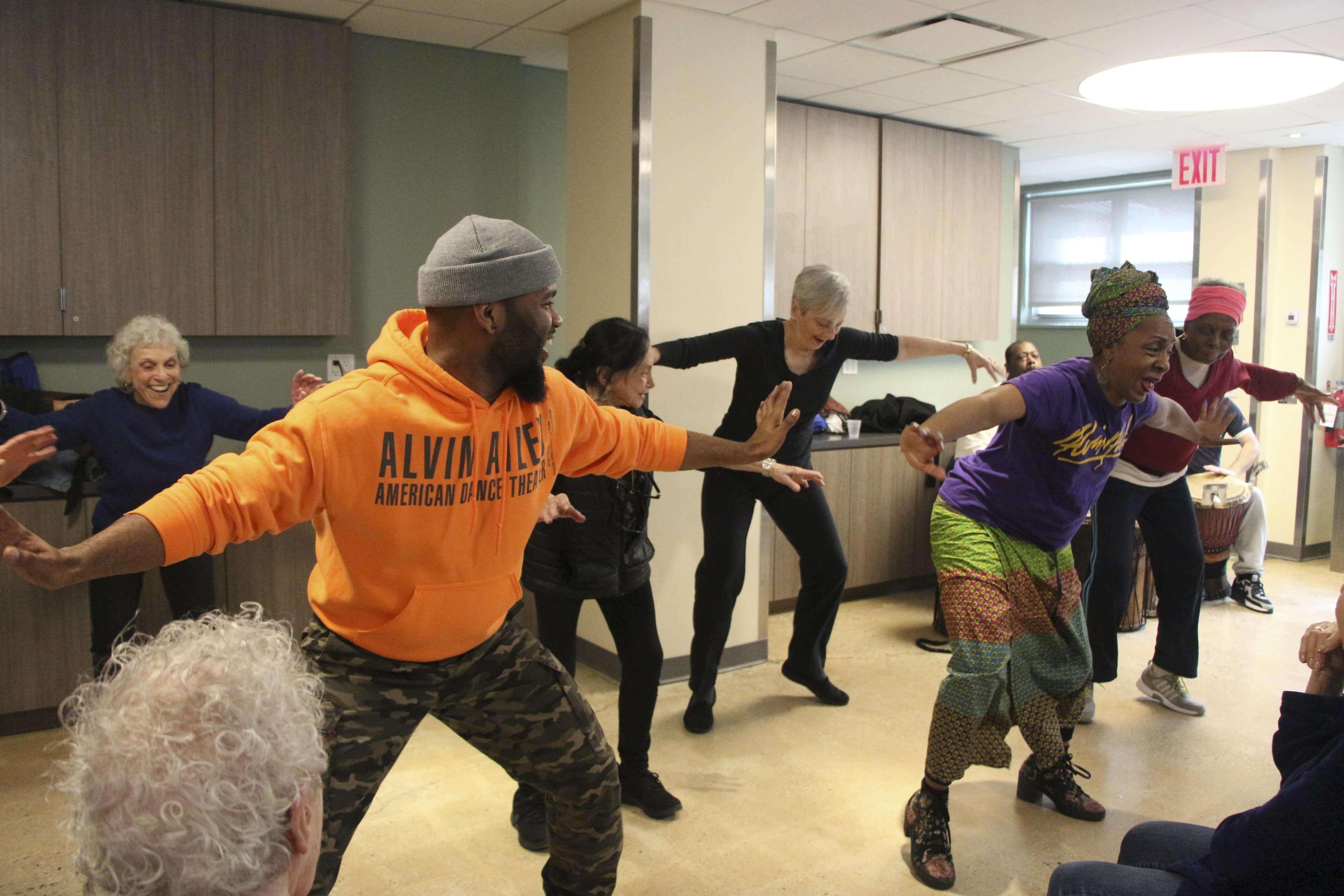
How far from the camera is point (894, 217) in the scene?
19.4 feet

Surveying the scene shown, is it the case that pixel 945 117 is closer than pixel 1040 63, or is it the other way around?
pixel 1040 63

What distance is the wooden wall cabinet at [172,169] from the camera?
12.1 feet

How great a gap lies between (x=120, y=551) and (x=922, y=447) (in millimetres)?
1714

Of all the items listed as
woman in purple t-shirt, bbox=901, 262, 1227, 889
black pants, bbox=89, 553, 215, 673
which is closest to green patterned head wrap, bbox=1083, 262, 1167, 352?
woman in purple t-shirt, bbox=901, 262, 1227, 889

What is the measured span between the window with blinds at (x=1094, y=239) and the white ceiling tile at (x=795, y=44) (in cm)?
367

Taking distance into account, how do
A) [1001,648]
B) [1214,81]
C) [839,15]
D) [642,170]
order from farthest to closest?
[1214,81] → [839,15] → [642,170] → [1001,648]

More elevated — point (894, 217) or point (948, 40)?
point (948, 40)

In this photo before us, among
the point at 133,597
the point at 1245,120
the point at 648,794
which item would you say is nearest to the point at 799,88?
the point at 1245,120

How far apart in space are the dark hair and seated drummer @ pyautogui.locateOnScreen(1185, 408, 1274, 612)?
3749 millimetres

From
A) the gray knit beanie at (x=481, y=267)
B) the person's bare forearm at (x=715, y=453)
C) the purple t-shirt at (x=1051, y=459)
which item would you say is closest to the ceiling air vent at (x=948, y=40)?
the purple t-shirt at (x=1051, y=459)

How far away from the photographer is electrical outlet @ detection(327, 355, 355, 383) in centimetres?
447

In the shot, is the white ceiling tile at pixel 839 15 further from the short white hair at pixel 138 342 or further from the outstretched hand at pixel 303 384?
the short white hair at pixel 138 342

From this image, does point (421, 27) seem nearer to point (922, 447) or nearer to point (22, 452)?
point (922, 447)

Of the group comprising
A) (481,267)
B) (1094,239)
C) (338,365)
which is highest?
(1094,239)
